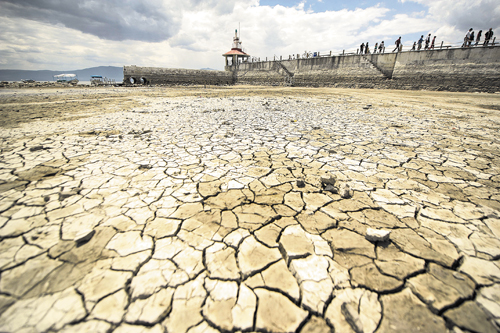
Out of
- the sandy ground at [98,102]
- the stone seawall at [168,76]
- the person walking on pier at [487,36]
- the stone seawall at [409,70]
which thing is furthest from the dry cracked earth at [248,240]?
the stone seawall at [168,76]

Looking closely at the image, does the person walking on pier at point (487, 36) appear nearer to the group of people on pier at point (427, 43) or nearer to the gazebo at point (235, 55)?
the group of people on pier at point (427, 43)

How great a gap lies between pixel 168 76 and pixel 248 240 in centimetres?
2753

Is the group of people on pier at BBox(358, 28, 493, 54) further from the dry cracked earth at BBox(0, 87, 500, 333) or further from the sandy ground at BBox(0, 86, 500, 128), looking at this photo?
the dry cracked earth at BBox(0, 87, 500, 333)

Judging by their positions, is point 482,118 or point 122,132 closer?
point 122,132

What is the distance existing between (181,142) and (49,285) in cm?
270

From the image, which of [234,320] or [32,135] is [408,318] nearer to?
[234,320]

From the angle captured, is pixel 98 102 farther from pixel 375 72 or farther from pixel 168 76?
pixel 375 72

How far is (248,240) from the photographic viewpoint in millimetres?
1516

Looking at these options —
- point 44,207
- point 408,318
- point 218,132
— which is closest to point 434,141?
point 408,318

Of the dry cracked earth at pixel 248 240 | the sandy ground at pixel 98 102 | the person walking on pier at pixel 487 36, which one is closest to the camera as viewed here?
the dry cracked earth at pixel 248 240

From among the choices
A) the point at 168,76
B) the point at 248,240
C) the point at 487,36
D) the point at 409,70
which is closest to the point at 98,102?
the point at 248,240

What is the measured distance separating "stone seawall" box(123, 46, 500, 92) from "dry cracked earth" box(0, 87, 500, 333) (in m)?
17.8

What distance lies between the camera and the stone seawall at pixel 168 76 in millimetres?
22328

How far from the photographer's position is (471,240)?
1503 millimetres
